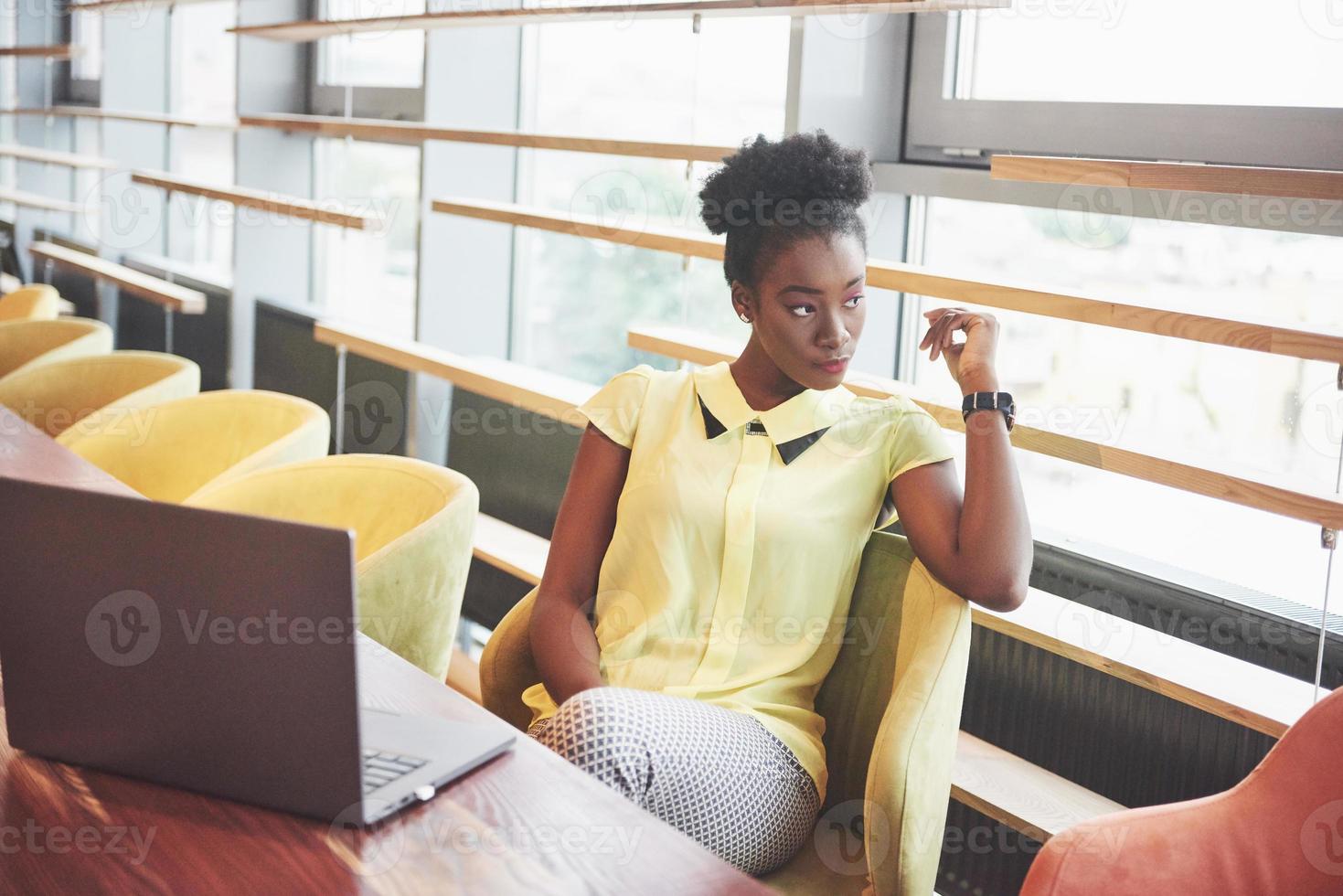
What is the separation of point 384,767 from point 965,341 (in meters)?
0.97

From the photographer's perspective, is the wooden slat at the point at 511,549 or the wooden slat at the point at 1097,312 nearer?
the wooden slat at the point at 1097,312

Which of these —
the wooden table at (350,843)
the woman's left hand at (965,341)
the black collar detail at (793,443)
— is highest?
the woman's left hand at (965,341)

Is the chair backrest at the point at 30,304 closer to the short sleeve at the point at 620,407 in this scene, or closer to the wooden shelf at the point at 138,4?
the wooden shelf at the point at 138,4

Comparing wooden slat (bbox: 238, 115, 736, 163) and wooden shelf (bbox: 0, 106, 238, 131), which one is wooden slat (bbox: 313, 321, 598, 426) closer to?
wooden slat (bbox: 238, 115, 736, 163)

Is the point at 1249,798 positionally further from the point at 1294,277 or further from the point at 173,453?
the point at 173,453

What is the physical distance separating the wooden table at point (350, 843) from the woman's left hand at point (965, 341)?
81 centimetres

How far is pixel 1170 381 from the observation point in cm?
216

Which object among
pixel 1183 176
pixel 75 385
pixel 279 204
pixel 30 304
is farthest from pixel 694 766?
pixel 30 304

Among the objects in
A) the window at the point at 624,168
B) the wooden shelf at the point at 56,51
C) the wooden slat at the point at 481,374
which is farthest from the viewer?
the wooden shelf at the point at 56,51

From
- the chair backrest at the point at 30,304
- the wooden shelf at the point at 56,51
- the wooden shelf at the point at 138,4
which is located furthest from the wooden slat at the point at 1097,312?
the wooden shelf at the point at 56,51

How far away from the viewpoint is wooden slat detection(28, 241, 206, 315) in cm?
447

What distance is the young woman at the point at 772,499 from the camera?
1.62 metres

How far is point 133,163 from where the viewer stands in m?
6.09

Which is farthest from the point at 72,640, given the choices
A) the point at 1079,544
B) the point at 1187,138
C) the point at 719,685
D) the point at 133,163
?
the point at 133,163
